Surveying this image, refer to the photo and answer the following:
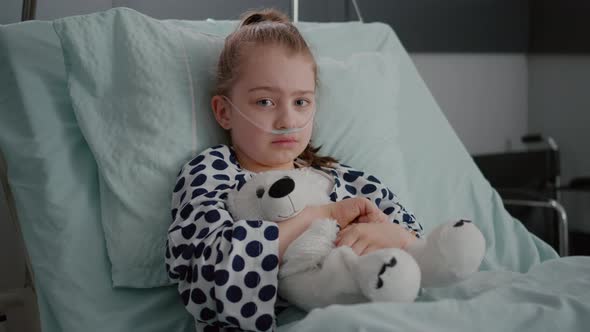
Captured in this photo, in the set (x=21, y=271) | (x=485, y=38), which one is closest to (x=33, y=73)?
(x=21, y=271)

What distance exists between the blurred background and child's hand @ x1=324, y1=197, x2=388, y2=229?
1.39m

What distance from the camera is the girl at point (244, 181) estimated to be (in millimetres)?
1080

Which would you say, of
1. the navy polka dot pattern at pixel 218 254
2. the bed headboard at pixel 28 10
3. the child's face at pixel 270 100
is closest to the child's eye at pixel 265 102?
the child's face at pixel 270 100

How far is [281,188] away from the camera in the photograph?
1.14 meters

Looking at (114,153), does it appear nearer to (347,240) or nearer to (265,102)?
(265,102)

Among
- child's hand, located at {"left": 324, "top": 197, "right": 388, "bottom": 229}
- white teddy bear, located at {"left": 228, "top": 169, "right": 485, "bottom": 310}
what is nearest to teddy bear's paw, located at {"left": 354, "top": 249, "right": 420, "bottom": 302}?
white teddy bear, located at {"left": 228, "top": 169, "right": 485, "bottom": 310}

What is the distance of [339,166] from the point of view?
147 cm

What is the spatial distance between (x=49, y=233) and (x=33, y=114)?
0.24 metres

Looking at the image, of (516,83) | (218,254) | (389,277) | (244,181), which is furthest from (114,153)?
(516,83)

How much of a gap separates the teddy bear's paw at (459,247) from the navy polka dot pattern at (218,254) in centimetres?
26

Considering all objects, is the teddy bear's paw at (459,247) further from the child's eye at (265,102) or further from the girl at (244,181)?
the child's eye at (265,102)

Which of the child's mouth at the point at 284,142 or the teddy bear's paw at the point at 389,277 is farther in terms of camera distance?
the child's mouth at the point at 284,142

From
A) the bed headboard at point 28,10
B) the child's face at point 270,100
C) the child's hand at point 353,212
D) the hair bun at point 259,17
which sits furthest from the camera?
the bed headboard at point 28,10

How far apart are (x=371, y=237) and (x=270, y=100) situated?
34 centimetres
